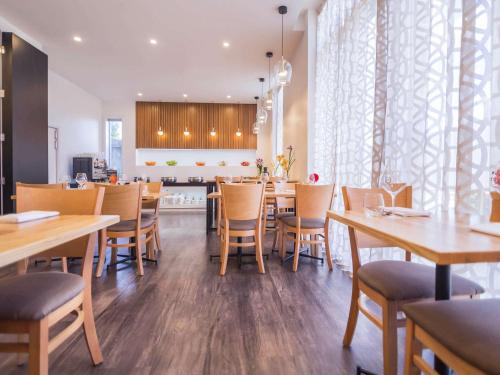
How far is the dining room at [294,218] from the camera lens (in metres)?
1.05

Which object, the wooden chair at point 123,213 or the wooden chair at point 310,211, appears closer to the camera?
the wooden chair at point 123,213

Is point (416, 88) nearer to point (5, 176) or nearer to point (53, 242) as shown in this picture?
point (53, 242)

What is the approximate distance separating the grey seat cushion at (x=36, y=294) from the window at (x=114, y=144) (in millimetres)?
9510

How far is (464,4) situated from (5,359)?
10.5 ft

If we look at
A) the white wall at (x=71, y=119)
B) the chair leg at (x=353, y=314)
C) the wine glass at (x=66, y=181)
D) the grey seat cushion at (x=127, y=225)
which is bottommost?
the chair leg at (x=353, y=314)

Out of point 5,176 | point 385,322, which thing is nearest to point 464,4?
point 385,322

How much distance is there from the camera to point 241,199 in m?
2.81

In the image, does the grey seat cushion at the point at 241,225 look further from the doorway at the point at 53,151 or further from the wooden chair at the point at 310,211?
the doorway at the point at 53,151

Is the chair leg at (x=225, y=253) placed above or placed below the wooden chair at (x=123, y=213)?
below

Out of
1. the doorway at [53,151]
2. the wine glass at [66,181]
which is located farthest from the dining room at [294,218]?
the doorway at [53,151]

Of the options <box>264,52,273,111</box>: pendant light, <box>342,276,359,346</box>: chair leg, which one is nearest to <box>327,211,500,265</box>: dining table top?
<box>342,276,359,346</box>: chair leg

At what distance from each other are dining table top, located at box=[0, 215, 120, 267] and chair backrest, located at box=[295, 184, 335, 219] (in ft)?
6.64

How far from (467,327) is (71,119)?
30.8 ft

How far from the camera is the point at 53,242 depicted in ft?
2.91
